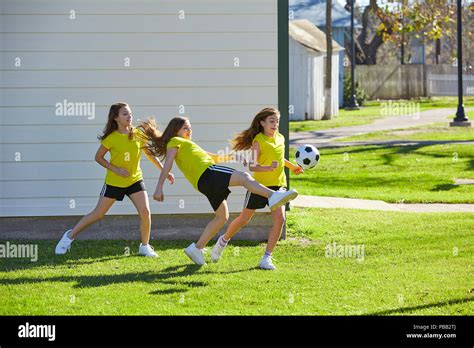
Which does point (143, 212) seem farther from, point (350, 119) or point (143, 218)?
point (350, 119)

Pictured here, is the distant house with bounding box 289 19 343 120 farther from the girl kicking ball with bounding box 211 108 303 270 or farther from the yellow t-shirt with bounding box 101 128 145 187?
the girl kicking ball with bounding box 211 108 303 270

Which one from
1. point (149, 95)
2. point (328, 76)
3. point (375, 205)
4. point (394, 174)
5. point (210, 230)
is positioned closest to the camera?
point (210, 230)

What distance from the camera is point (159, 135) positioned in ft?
32.8

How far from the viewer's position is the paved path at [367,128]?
26.9 meters

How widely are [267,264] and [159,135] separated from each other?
1.73 meters

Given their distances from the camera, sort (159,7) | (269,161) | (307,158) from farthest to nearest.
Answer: (159,7)
(307,158)
(269,161)

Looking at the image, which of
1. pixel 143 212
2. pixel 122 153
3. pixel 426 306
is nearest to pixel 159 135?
pixel 122 153

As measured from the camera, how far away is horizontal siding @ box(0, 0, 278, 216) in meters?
11.4

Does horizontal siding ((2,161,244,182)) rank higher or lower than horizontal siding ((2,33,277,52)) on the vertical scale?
lower

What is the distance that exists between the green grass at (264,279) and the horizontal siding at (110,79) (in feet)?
2.91
